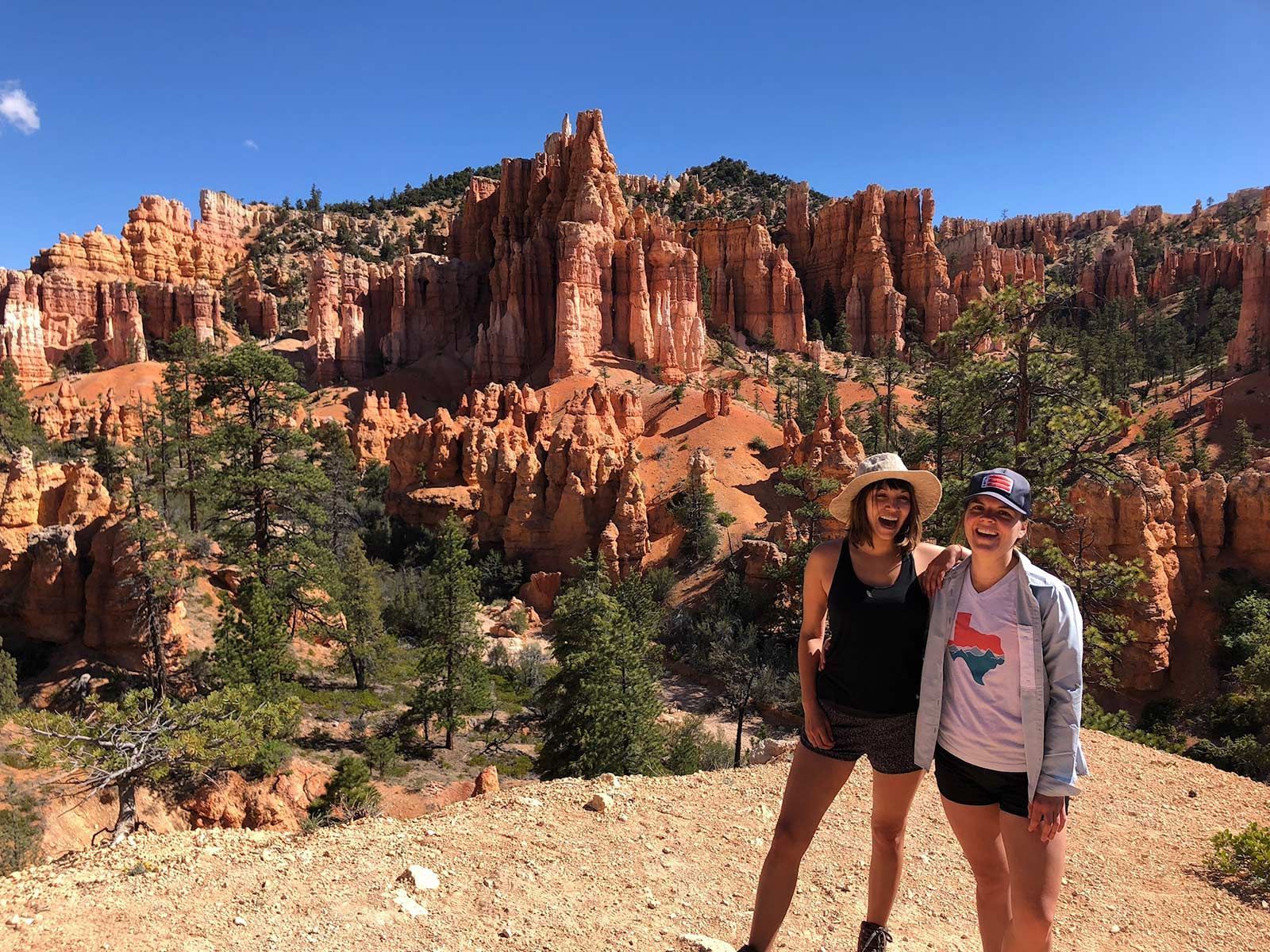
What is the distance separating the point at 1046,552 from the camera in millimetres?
8742

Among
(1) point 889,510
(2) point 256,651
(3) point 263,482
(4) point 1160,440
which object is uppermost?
(4) point 1160,440

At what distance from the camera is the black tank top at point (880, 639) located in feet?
11.3

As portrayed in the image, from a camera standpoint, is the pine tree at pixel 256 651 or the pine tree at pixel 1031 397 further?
the pine tree at pixel 256 651

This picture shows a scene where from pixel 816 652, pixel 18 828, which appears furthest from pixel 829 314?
pixel 816 652

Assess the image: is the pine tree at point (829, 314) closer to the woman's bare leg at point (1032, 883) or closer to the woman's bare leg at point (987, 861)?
the woman's bare leg at point (987, 861)

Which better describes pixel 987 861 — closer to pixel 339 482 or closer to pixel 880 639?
pixel 880 639

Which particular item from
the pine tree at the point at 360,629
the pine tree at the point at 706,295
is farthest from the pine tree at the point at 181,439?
the pine tree at the point at 706,295

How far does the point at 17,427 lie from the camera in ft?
127

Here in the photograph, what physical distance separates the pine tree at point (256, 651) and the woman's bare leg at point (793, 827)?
483 inches

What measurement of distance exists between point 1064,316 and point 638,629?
77.1 metres

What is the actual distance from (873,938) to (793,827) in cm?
92

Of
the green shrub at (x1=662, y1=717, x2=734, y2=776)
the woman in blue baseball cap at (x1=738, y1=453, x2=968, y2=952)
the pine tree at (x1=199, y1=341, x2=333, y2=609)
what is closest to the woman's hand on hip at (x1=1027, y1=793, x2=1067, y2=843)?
the woman in blue baseball cap at (x1=738, y1=453, x2=968, y2=952)

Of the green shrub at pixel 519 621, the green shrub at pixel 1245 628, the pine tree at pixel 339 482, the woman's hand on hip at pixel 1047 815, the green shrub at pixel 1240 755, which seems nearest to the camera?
the woman's hand on hip at pixel 1047 815

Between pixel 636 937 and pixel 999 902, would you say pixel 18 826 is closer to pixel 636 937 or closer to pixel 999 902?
pixel 636 937
